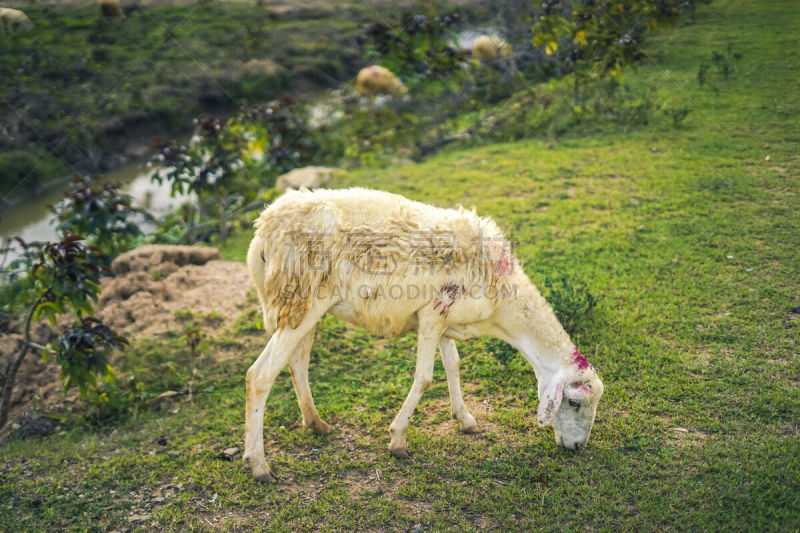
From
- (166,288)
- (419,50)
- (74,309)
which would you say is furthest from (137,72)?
(74,309)

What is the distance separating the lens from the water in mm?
10922

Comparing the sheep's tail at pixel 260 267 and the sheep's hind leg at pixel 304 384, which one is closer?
the sheep's tail at pixel 260 267

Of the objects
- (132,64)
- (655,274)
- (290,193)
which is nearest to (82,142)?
(132,64)

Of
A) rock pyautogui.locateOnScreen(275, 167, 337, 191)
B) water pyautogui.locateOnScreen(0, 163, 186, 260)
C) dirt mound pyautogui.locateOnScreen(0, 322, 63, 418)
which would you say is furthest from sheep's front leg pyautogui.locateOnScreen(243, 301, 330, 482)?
water pyautogui.locateOnScreen(0, 163, 186, 260)

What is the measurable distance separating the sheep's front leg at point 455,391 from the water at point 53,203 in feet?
25.8

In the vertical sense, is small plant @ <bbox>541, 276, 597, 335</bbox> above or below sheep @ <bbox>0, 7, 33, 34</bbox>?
below

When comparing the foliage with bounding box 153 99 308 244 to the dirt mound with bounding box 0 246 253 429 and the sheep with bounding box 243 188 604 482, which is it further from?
the sheep with bounding box 243 188 604 482

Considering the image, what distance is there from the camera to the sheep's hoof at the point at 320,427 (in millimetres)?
5414

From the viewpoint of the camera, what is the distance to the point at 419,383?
498 cm

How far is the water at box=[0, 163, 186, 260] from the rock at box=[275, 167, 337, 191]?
2.44 m

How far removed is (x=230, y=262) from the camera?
859 cm

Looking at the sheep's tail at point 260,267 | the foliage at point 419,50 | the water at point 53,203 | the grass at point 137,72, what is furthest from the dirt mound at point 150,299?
the grass at point 137,72

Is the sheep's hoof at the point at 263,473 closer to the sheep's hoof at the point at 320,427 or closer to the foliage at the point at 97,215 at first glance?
the sheep's hoof at the point at 320,427

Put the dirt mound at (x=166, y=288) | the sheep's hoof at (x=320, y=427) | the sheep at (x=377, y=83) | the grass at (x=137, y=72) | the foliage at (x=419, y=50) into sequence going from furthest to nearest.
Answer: the sheep at (x=377, y=83) < the grass at (x=137, y=72) < the foliage at (x=419, y=50) < the dirt mound at (x=166, y=288) < the sheep's hoof at (x=320, y=427)
